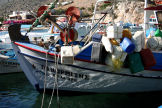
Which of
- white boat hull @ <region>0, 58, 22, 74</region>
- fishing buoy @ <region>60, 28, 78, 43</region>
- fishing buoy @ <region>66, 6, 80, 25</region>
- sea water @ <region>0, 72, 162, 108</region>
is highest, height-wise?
fishing buoy @ <region>66, 6, 80, 25</region>

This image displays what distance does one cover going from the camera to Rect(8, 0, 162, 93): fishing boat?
6676 mm

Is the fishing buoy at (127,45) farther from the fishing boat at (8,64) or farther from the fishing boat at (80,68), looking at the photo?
the fishing boat at (8,64)

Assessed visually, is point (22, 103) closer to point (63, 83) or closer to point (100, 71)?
point (63, 83)

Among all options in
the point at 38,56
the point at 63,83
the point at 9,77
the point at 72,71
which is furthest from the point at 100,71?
the point at 9,77

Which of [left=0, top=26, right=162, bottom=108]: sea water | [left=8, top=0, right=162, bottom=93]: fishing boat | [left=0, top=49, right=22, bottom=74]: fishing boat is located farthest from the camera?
[left=0, top=49, right=22, bottom=74]: fishing boat

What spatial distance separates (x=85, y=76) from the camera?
716cm

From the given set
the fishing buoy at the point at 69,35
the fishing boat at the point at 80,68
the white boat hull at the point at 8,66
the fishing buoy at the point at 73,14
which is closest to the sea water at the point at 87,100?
the fishing boat at the point at 80,68

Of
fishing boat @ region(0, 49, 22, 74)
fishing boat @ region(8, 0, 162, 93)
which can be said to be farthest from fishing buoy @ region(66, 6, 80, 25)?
fishing boat @ region(0, 49, 22, 74)

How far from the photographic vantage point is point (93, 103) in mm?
7621

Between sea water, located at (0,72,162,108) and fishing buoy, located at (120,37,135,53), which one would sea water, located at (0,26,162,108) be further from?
fishing buoy, located at (120,37,135,53)

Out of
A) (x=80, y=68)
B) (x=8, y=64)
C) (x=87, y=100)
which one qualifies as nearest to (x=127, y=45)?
(x=80, y=68)

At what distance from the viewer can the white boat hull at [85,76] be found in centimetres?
700

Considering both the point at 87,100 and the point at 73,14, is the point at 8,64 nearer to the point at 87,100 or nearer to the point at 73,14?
the point at 87,100

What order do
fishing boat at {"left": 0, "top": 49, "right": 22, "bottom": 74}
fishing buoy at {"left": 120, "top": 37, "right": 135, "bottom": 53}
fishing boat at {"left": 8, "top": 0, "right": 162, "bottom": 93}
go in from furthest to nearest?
fishing boat at {"left": 0, "top": 49, "right": 22, "bottom": 74} → fishing boat at {"left": 8, "top": 0, "right": 162, "bottom": 93} → fishing buoy at {"left": 120, "top": 37, "right": 135, "bottom": 53}
